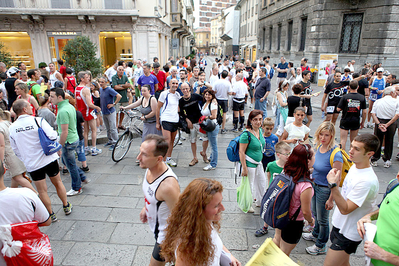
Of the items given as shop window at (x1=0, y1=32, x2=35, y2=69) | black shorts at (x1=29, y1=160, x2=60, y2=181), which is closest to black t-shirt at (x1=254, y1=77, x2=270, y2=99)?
black shorts at (x1=29, y1=160, x2=60, y2=181)

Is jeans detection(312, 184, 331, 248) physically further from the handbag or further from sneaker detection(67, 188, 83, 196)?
sneaker detection(67, 188, 83, 196)

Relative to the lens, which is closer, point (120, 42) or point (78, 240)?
point (78, 240)

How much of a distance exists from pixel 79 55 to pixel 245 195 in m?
11.3

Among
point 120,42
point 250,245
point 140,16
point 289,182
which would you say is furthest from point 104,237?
point 120,42

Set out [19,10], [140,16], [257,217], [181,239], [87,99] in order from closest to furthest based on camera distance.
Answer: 1. [181,239]
2. [257,217]
3. [87,99]
4. [19,10]
5. [140,16]

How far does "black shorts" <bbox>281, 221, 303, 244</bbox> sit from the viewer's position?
101 inches

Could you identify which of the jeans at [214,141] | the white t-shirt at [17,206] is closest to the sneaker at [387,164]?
the jeans at [214,141]

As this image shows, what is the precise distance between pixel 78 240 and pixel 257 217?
8.62 feet

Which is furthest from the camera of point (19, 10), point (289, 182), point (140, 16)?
point (140, 16)

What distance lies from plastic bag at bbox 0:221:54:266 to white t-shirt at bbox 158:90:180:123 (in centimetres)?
349

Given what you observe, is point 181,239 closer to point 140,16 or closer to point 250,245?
point 250,245

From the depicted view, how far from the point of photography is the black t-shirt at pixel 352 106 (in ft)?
18.0

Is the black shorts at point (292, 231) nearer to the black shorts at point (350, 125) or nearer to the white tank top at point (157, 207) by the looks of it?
the white tank top at point (157, 207)

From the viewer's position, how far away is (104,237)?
351 cm
